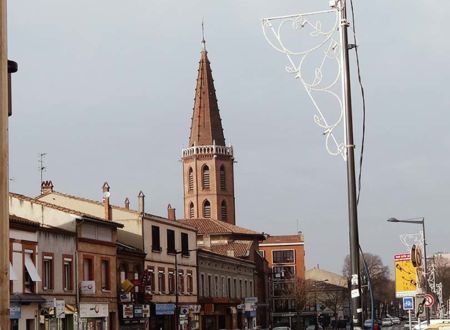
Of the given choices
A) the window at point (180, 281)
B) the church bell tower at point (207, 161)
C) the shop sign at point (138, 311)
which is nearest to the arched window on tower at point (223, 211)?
the church bell tower at point (207, 161)

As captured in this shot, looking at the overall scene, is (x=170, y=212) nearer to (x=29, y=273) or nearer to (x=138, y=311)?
(x=138, y=311)

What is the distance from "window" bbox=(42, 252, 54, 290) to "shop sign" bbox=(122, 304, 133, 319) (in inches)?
341

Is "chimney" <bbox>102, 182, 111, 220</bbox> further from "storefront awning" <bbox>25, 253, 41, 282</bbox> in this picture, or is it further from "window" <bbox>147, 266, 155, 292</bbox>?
"storefront awning" <bbox>25, 253, 41, 282</bbox>

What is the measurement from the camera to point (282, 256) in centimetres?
12862

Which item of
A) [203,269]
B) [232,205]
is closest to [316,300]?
[232,205]

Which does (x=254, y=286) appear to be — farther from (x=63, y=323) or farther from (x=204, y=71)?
(x=204, y=71)

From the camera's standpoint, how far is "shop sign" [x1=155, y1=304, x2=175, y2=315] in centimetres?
5716

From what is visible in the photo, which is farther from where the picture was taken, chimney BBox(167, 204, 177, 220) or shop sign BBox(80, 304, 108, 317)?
chimney BBox(167, 204, 177, 220)

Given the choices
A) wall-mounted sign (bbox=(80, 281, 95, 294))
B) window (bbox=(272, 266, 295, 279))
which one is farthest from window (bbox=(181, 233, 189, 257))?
window (bbox=(272, 266, 295, 279))

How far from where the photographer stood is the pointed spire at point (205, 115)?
132750 mm

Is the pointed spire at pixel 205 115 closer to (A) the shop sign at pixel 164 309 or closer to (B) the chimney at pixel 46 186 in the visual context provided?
(B) the chimney at pixel 46 186

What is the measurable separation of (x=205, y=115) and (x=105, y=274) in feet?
279

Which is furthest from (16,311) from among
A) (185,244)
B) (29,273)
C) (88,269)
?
(185,244)

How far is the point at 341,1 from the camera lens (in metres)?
11.4
